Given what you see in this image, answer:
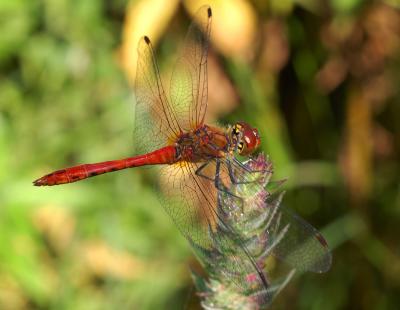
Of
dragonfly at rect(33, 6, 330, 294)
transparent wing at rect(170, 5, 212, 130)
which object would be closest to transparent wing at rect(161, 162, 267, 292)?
dragonfly at rect(33, 6, 330, 294)

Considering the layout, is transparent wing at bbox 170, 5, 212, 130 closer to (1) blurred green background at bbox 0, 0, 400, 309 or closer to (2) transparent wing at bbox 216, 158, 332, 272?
(2) transparent wing at bbox 216, 158, 332, 272

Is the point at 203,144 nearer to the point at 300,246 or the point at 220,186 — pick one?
the point at 220,186

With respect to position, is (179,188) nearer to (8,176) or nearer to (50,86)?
(8,176)

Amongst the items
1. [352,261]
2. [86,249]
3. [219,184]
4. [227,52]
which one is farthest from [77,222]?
[219,184]

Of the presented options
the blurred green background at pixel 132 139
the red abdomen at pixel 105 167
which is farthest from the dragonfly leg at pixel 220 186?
the blurred green background at pixel 132 139

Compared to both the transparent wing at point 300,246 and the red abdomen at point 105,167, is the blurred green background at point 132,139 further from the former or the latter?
the transparent wing at point 300,246

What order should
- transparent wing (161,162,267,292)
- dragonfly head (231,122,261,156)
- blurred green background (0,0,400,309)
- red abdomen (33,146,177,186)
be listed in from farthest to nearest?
blurred green background (0,0,400,309), red abdomen (33,146,177,186), dragonfly head (231,122,261,156), transparent wing (161,162,267,292)

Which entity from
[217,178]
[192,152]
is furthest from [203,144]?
[217,178]
